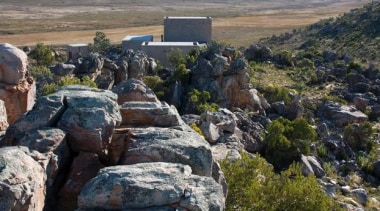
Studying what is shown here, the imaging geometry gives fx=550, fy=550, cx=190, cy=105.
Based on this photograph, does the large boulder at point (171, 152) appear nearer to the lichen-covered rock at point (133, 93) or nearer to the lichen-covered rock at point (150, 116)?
the lichen-covered rock at point (150, 116)

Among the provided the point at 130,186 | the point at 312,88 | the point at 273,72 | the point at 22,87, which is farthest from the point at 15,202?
the point at 273,72

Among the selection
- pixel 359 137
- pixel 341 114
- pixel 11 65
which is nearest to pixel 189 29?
pixel 341 114

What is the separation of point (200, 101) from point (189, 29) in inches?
1306

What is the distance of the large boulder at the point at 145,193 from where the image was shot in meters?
12.7

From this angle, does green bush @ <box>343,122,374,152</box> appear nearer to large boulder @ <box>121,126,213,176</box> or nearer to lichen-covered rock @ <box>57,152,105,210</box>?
large boulder @ <box>121,126,213,176</box>

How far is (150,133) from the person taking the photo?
16203mm

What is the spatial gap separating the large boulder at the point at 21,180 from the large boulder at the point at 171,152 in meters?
2.65

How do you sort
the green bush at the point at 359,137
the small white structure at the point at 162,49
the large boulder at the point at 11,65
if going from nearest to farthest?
the large boulder at the point at 11,65 < the green bush at the point at 359,137 < the small white structure at the point at 162,49

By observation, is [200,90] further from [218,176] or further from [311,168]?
[218,176]

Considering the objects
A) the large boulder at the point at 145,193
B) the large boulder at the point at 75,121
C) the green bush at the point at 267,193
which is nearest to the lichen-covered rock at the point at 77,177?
the large boulder at the point at 75,121

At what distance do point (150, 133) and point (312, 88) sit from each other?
44215mm

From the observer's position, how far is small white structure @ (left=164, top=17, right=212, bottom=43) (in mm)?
72438

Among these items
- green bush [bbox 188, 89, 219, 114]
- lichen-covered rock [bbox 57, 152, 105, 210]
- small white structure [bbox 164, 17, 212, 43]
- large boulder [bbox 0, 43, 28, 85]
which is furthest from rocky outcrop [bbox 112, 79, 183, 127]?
small white structure [bbox 164, 17, 212, 43]

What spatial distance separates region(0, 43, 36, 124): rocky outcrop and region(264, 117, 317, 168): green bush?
638 inches
